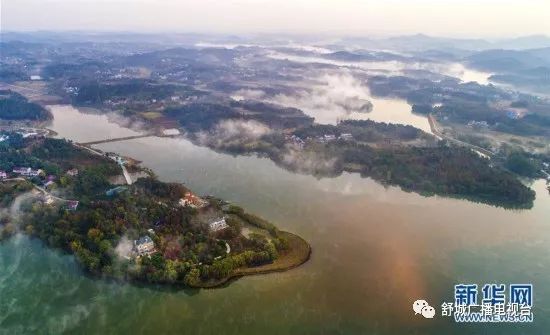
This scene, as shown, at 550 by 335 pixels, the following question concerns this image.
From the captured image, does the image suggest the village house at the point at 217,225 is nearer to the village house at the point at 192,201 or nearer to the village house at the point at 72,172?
the village house at the point at 192,201

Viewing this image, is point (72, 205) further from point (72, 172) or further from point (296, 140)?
point (296, 140)

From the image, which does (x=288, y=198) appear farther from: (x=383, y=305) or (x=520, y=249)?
(x=520, y=249)

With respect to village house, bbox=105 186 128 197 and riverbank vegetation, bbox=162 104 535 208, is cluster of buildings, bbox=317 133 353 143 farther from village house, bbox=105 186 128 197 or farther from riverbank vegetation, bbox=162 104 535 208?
village house, bbox=105 186 128 197

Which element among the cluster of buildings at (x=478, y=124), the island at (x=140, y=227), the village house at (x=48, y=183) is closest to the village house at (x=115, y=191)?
the island at (x=140, y=227)

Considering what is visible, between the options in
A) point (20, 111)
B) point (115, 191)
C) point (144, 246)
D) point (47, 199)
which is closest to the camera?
point (144, 246)


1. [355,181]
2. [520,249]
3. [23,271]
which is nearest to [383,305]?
[520,249]

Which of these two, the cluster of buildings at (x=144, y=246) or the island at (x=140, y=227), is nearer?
the island at (x=140, y=227)

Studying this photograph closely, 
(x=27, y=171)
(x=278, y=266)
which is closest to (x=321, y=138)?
(x=278, y=266)
